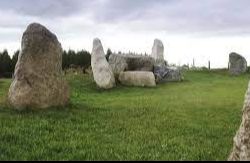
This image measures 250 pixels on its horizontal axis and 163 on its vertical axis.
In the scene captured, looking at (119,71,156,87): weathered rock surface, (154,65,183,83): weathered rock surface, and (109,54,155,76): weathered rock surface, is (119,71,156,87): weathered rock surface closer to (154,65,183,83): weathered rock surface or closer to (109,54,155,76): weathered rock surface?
(109,54,155,76): weathered rock surface

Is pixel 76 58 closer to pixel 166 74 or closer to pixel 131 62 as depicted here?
pixel 131 62

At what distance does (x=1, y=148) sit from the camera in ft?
42.4

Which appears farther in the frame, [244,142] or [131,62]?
[131,62]

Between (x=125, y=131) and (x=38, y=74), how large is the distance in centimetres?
501

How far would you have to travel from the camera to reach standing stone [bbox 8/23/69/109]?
19.1m

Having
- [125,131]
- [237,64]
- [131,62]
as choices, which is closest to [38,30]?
[125,131]

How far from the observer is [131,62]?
38.4 metres

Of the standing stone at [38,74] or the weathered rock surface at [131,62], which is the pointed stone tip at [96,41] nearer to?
the weathered rock surface at [131,62]

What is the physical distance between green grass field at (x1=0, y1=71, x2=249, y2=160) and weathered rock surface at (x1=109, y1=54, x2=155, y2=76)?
12.9m

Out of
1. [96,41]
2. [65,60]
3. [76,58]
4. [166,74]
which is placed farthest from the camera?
[65,60]

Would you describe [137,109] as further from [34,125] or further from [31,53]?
[34,125]

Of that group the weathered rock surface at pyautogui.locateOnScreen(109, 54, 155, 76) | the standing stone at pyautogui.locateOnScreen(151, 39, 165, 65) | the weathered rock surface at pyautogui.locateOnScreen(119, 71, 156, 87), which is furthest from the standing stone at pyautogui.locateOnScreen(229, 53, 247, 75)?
the weathered rock surface at pyautogui.locateOnScreen(119, 71, 156, 87)

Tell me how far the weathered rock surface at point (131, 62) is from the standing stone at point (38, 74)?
1669 centimetres

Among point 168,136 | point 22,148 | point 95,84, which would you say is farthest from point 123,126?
point 95,84
